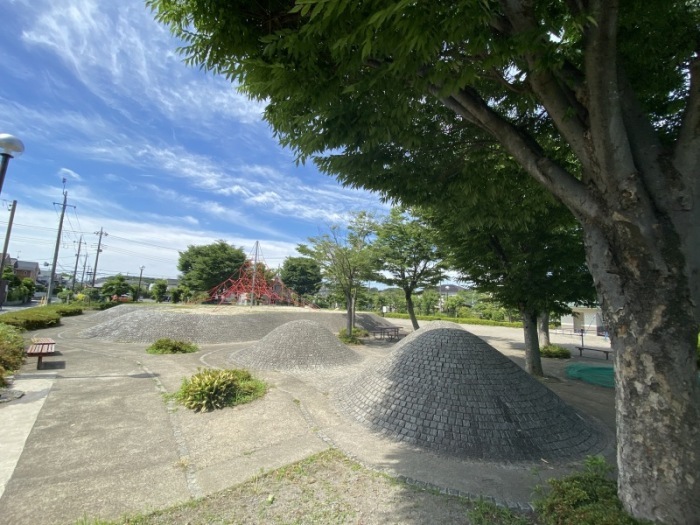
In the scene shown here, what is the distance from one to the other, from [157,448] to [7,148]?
7.36 m

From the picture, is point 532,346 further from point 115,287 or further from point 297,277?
point 297,277

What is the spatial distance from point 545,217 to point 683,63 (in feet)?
18.0

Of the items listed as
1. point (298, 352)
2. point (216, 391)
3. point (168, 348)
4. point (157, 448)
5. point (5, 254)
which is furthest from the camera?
point (168, 348)

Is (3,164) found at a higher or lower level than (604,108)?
higher

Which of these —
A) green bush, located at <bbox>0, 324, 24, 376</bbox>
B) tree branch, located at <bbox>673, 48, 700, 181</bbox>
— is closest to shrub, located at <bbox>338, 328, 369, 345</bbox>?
green bush, located at <bbox>0, 324, 24, 376</bbox>

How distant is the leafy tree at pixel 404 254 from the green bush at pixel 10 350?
16692 mm

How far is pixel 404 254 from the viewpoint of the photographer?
21.4 metres

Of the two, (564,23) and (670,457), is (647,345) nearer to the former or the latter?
(670,457)

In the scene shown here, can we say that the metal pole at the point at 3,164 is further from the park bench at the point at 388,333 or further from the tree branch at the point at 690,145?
the park bench at the point at 388,333

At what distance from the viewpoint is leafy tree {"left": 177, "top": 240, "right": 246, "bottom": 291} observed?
45000 mm

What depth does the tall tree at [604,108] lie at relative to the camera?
3.04 meters

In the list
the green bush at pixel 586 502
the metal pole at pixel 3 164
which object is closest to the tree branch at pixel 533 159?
the green bush at pixel 586 502

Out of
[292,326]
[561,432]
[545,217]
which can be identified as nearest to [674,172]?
[561,432]

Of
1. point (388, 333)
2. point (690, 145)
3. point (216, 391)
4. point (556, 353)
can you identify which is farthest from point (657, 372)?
point (388, 333)
